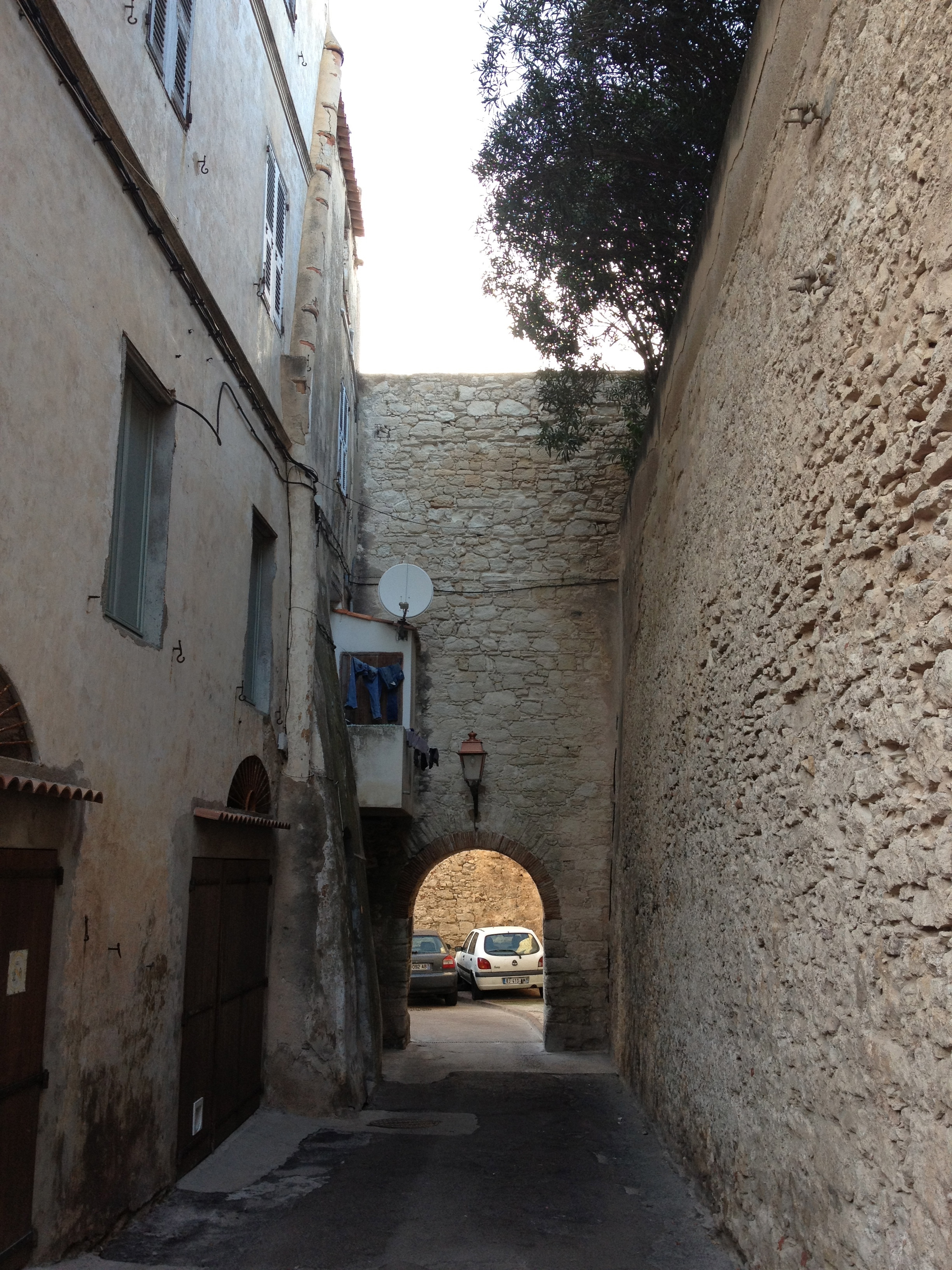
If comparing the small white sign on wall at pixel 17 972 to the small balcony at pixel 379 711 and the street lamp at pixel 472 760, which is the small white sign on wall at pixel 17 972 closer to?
the small balcony at pixel 379 711

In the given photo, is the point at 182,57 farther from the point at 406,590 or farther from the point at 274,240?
the point at 406,590

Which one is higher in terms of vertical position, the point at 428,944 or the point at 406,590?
the point at 406,590

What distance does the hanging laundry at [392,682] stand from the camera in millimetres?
11883

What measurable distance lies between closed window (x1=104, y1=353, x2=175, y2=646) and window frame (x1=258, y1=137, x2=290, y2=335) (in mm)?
2654

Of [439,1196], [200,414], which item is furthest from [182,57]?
[439,1196]

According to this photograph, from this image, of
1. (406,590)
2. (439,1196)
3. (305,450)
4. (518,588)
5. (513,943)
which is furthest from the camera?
(513,943)

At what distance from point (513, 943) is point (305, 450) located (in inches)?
491

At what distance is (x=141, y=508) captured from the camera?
579 cm

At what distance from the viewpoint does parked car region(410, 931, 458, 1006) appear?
57.9ft

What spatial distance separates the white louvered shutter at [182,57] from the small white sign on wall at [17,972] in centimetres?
461

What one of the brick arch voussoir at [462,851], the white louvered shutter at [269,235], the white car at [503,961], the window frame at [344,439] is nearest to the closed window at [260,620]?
the white louvered shutter at [269,235]

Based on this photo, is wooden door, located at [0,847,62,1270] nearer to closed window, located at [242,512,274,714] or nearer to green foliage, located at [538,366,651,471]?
closed window, located at [242,512,274,714]

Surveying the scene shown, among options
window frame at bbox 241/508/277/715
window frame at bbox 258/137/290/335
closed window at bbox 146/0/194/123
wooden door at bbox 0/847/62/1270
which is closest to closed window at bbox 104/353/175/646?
wooden door at bbox 0/847/62/1270

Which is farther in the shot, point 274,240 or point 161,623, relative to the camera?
point 274,240
